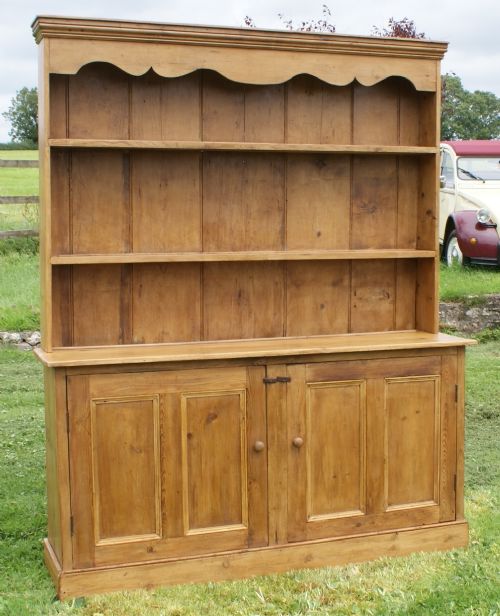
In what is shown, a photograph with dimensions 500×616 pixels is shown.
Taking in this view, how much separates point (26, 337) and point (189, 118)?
489 centimetres

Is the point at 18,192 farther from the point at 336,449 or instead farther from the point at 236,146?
the point at 336,449

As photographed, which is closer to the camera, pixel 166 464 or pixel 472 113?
pixel 166 464

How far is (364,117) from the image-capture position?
4391mm

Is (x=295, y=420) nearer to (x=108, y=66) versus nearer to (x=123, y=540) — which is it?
(x=123, y=540)

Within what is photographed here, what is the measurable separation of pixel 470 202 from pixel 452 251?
81cm

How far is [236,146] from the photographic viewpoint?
13.1ft

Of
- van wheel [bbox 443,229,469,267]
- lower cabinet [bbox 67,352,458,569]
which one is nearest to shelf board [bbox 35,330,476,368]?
lower cabinet [bbox 67,352,458,569]

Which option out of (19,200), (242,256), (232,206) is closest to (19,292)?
(19,200)

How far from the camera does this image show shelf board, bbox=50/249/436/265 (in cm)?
387

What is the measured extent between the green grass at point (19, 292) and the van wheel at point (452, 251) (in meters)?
4.76

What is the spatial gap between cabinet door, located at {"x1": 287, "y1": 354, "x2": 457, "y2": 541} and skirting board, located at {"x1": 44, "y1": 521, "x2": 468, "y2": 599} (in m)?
0.05

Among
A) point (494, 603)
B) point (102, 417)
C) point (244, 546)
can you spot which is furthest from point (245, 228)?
point (494, 603)

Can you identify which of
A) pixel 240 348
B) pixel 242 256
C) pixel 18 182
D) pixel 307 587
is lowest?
pixel 307 587

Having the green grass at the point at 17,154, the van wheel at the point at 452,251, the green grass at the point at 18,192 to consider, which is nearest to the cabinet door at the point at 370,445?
the van wheel at the point at 452,251
